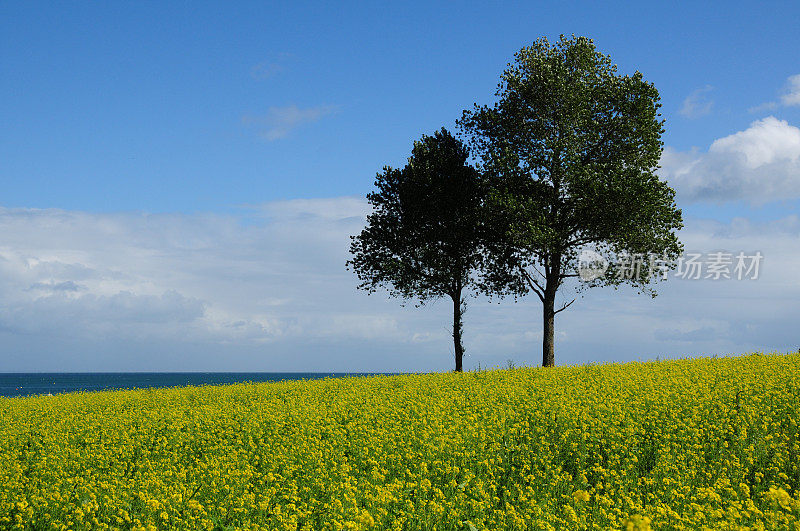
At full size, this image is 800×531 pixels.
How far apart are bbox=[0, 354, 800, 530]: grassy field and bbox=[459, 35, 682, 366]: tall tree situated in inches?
381

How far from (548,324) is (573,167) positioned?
7.41 m

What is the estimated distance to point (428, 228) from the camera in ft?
103

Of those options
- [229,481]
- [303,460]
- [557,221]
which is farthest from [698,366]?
[229,481]

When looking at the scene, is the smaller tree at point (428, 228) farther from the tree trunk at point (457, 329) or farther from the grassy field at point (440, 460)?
the grassy field at point (440, 460)

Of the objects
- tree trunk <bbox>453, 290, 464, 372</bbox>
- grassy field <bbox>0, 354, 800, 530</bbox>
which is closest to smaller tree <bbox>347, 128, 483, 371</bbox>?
tree trunk <bbox>453, 290, 464, 372</bbox>

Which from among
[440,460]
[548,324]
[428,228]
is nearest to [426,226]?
[428,228]

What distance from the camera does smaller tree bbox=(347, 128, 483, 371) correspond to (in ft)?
101

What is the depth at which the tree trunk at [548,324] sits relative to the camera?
94.8ft

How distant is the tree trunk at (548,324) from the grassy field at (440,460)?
944cm

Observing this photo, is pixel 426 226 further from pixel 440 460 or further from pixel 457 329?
pixel 440 460

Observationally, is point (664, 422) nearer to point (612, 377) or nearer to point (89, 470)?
point (612, 377)

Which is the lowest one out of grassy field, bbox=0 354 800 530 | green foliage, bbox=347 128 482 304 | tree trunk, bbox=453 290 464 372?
grassy field, bbox=0 354 800 530

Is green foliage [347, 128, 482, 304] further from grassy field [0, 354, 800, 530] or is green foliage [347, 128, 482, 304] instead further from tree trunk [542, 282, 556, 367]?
grassy field [0, 354, 800, 530]

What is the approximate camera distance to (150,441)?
48.1ft
